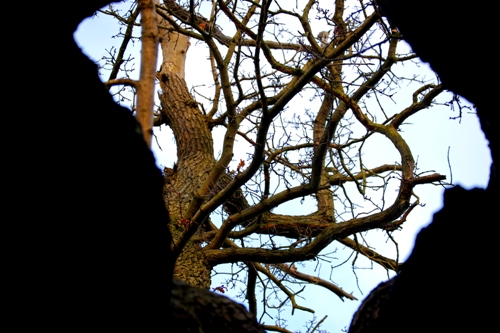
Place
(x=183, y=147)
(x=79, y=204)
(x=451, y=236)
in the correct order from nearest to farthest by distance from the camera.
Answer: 1. (x=79, y=204)
2. (x=451, y=236)
3. (x=183, y=147)

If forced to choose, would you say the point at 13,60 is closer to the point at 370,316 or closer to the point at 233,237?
the point at 370,316

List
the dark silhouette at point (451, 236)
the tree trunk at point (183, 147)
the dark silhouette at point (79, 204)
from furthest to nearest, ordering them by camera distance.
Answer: the tree trunk at point (183, 147) → the dark silhouette at point (451, 236) → the dark silhouette at point (79, 204)

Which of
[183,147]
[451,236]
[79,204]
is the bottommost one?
[79,204]

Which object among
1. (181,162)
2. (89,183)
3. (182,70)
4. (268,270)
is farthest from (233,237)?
(89,183)

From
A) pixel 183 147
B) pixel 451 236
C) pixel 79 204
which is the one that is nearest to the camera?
pixel 79 204

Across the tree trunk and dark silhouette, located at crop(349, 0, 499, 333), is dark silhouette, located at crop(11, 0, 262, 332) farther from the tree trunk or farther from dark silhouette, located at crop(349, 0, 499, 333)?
the tree trunk

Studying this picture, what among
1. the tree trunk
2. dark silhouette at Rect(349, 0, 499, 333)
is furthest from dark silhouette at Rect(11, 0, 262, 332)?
the tree trunk

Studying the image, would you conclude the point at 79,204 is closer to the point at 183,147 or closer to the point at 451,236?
the point at 451,236

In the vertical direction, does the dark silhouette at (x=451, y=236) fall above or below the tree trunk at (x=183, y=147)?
below

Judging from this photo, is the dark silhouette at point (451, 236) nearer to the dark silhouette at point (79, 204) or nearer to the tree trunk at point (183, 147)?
the dark silhouette at point (79, 204)

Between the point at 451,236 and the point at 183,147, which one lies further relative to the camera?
the point at 183,147

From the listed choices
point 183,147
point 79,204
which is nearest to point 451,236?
point 79,204

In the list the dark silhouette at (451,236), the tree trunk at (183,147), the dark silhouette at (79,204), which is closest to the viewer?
the dark silhouette at (79,204)

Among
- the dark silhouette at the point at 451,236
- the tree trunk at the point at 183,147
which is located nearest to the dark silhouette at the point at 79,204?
the dark silhouette at the point at 451,236
